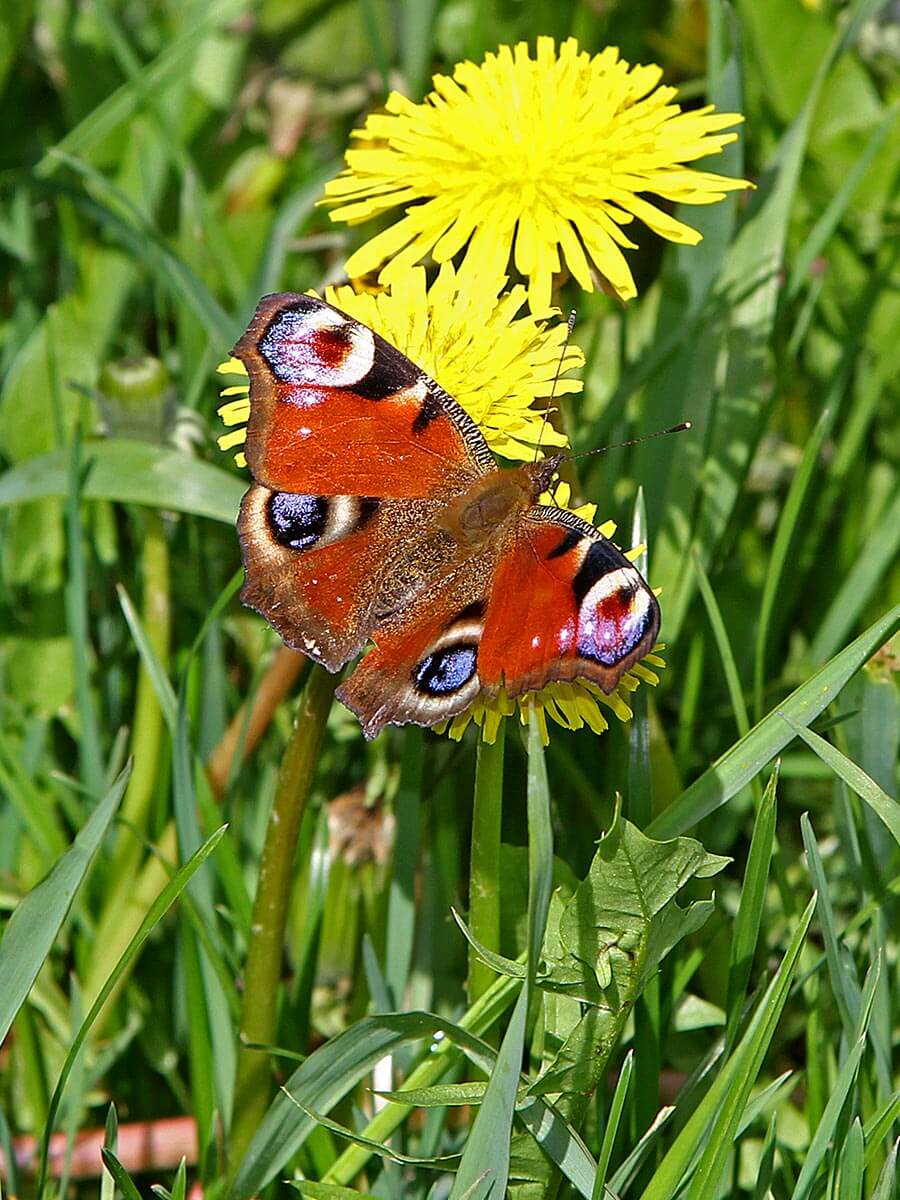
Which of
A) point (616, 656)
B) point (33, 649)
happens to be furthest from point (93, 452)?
point (616, 656)

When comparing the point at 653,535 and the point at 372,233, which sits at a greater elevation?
the point at 372,233

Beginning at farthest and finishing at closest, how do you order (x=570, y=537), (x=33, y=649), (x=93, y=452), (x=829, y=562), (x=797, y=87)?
(x=797, y=87) < (x=829, y=562) < (x=33, y=649) < (x=93, y=452) < (x=570, y=537)

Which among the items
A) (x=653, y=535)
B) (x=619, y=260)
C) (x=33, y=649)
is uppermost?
(x=619, y=260)

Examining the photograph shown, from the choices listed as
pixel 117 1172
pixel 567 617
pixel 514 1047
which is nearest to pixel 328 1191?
pixel 117 1172

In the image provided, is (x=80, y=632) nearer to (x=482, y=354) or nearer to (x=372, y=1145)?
(x=482, y=354)

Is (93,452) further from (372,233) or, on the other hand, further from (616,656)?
(616,656)

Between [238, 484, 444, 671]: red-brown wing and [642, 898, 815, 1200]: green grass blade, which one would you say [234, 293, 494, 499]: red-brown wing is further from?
[642, 898, 815, 1200]: green grass blade

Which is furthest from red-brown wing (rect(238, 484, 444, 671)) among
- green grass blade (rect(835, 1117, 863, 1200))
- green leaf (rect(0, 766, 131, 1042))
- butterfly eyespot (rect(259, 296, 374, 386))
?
green grass blade (rect(835, 1117, 863, 1200))
